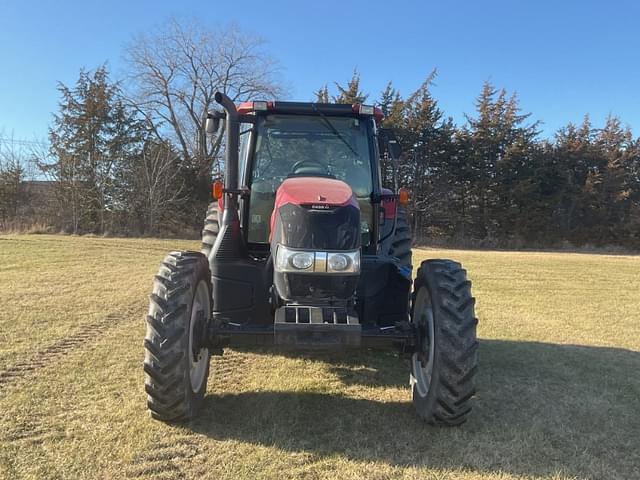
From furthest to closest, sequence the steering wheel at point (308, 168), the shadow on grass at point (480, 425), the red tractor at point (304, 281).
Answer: the steering wheel at point (308, 168) → the red tractor at point (304, 281) → the shadow on grass at point (480, 425)

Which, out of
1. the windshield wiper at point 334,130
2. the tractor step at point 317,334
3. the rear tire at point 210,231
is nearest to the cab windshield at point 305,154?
the windshield wiper at point 334,130

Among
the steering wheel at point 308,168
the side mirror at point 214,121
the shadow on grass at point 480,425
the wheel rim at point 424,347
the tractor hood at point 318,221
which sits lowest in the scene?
the shadow on grass at point 480,425

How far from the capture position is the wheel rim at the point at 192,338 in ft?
10.6

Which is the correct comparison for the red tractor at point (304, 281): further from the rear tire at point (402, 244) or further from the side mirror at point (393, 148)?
the rear tire at point (402, 244)

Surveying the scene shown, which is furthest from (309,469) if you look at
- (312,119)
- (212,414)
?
(312,119)

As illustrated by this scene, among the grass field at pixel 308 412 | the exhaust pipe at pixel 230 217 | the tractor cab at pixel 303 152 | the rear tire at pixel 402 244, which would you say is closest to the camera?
the grass field at pixel 308 412

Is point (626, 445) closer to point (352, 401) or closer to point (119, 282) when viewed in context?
point (352, 401)

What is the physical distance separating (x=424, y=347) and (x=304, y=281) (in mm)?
942

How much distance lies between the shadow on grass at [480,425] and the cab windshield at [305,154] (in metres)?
1.39

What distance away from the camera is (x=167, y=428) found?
3.13m

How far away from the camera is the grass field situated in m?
2.77

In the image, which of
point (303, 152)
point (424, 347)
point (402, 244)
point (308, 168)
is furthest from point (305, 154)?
point (424, 347)

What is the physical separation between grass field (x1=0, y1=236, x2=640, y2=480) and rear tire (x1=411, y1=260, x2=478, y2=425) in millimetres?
191

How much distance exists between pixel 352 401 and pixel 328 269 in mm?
1216
